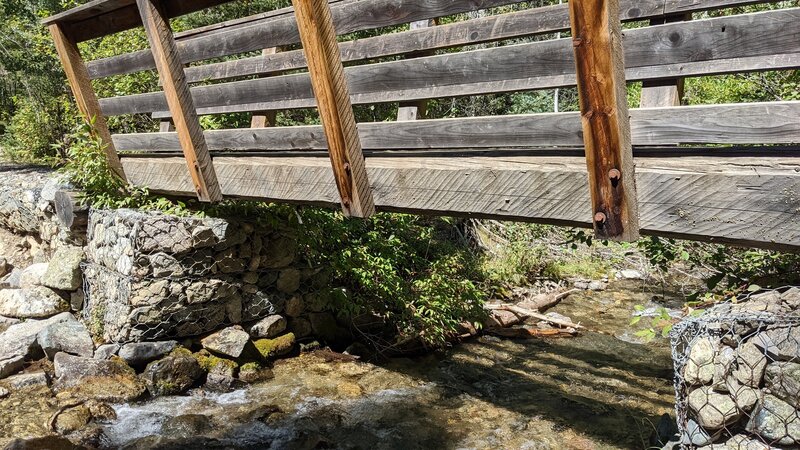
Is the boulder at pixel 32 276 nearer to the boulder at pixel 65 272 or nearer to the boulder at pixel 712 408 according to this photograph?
the boulder at pixel 65 272

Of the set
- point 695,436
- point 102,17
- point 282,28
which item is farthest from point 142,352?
point 695,436

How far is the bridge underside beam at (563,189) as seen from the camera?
2518 millimetres

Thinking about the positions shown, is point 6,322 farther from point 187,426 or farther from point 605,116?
point 605,116

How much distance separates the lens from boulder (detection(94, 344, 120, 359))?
585 centimetres

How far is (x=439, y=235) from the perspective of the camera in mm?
10742

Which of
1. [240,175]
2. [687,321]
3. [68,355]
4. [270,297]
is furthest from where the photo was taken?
[270,297]

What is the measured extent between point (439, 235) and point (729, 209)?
8.17 m

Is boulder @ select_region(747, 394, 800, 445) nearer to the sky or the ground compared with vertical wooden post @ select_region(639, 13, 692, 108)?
nearer to the ground

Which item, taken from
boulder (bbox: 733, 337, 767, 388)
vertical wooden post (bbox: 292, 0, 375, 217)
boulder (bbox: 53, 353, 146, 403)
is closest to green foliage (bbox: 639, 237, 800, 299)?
boulder (bbox: 733, 337, 767, 388)

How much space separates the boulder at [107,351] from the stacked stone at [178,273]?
84 millimetres

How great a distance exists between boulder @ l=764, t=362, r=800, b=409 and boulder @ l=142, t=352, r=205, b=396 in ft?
15.3

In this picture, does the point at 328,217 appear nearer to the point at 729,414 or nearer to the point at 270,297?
the point at 270,297

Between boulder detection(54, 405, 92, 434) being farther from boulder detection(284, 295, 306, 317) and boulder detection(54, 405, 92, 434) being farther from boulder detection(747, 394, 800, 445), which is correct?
boulder detection(747, 394, 800, 445)

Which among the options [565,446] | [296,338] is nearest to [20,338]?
[296,338]
